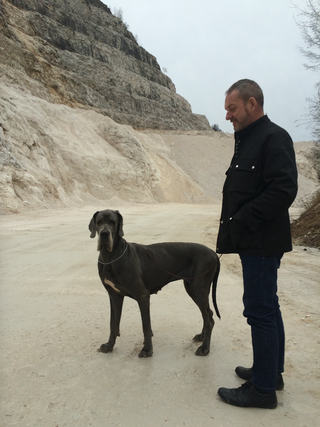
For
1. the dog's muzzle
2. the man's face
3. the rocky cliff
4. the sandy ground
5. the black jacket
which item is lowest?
the sandy ground

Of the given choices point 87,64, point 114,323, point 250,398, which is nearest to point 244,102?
point 250,398

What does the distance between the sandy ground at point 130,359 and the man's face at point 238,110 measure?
7.51 feet

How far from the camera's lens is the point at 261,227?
2.73 m

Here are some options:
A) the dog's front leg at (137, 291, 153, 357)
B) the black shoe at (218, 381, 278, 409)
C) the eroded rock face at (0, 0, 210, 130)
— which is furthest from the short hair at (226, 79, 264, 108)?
the eroded rock face at (0, 0, 210, 130)

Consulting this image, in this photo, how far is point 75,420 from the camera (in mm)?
2535

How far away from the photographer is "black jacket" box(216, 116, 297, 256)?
8.45 ft

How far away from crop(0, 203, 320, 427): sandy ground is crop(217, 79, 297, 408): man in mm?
285

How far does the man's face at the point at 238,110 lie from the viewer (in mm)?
2883

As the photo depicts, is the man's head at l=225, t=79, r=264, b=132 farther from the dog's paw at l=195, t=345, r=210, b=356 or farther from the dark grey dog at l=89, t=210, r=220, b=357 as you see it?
the dog's paw at l=195, t=345, r=210, b=356

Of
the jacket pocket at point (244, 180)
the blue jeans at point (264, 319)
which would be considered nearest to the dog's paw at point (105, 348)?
the blue jeans at point (264, 319)

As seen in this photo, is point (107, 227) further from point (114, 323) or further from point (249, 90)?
point (249, 90)

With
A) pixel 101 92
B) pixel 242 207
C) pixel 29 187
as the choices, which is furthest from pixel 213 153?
pixel 242 207

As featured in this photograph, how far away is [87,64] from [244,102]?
5097 cm

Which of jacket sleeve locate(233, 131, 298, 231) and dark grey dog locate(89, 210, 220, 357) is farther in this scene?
dark grey dog locate(89, 210, 220, 357)
